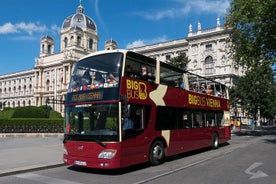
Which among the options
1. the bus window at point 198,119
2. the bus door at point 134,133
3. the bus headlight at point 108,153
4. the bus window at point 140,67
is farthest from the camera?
the bus window at point 198,119

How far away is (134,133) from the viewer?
32.0 ft

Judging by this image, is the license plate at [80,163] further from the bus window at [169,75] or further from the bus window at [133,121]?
the bus window at [169,75]

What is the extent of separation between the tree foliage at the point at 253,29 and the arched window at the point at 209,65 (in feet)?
115

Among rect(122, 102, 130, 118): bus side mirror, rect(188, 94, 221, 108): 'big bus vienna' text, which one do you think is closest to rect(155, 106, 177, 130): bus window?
rect(188, 94, 221, 108): 'big bus vienna' text

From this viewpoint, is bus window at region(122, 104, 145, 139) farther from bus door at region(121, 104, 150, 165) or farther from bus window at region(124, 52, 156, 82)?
bus window at region(124, 52, 156, 82)

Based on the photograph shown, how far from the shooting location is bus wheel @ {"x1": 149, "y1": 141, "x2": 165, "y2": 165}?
10.8m

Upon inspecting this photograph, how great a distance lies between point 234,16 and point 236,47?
3.70 metres

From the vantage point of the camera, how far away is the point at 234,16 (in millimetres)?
23234

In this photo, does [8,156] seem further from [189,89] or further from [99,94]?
[189,89]

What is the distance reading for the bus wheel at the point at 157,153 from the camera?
10.8 meters

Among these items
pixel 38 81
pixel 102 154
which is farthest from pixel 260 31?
pixel 38 81

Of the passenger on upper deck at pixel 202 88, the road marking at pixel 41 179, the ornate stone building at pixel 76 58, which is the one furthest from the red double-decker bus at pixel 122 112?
the ornate stone building at pixel 76 58

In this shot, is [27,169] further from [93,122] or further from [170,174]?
[170,174]

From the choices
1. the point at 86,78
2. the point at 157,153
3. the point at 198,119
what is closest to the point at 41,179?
the point at 86,78
